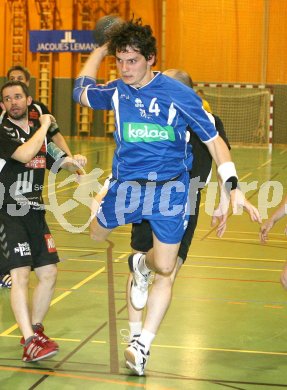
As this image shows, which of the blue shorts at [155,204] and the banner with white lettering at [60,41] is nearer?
the blue shorts at [155,204]

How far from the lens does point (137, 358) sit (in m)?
4.84

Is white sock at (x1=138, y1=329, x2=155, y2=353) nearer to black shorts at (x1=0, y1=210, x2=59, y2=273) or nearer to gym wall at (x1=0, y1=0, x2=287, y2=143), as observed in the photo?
black shorts at (x1=0, y1=210, x2=59, y2=273)

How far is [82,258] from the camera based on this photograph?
8.76 m

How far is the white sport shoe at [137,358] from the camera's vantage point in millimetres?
4848

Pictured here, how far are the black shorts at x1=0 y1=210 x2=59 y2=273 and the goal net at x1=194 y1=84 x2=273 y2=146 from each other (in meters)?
21.8

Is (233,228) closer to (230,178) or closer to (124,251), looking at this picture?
(124,251)

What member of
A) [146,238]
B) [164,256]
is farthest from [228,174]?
[146,238]

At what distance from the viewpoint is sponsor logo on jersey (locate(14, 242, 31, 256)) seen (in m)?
5.25

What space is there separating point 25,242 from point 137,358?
1125 mm

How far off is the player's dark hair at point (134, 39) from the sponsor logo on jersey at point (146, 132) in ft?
1.40

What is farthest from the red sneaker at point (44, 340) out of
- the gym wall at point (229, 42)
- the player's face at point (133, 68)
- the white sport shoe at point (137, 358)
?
the gym wall at point (229, 42)

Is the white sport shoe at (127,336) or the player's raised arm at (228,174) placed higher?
the player's raised arm at (228,174)

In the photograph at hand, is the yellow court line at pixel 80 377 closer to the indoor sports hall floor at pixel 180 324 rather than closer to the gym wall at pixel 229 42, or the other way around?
the indoor sports hall floor at pixel 180 324

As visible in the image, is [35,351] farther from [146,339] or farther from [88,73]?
[88,73]
